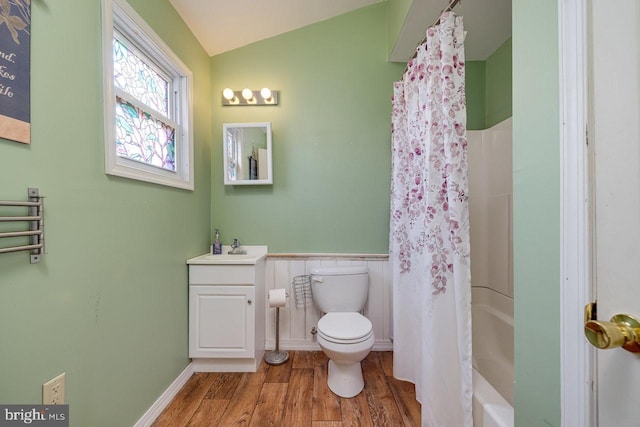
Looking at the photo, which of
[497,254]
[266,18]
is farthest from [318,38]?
[497,254]

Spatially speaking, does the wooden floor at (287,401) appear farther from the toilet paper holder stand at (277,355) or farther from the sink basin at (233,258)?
the sink basin at (233,258)

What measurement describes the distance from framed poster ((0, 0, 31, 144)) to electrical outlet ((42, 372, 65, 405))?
835 mm

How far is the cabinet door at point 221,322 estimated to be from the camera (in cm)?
172

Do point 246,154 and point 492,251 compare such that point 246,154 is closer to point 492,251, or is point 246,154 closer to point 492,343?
point 492,251

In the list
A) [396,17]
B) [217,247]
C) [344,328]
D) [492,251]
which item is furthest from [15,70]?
[492,251]

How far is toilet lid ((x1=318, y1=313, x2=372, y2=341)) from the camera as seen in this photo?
4.82 ft

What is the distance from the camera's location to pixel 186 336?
1715mm

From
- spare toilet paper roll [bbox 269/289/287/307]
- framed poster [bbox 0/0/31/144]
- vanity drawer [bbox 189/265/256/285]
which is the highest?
framed poster [bbox 0/0/31/144]

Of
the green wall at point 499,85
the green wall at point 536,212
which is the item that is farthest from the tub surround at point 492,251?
the green wall at point 536,212

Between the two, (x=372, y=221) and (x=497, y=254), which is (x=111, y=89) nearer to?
(x=372, y=221)

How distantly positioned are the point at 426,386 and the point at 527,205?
104 cm

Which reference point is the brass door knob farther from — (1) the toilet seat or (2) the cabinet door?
(2) the cabinet door

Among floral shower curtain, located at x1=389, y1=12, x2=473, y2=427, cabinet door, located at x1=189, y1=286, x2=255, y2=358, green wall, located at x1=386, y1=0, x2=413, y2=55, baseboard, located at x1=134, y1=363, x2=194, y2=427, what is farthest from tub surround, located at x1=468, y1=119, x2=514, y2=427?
baseboard, located at x1=134, y1=363, x2=194, y2=427

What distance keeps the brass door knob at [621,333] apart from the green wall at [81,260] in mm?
1510
